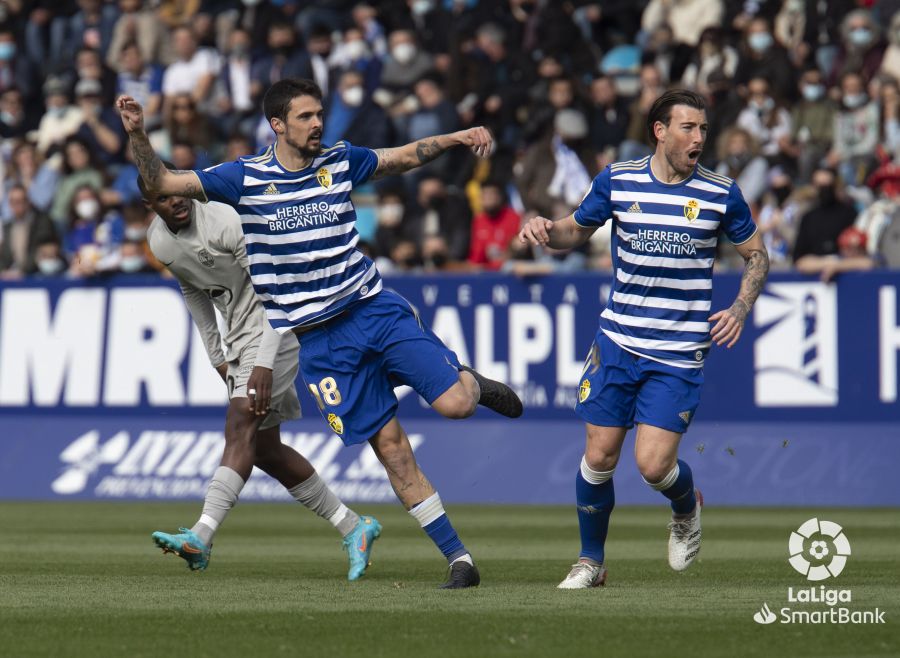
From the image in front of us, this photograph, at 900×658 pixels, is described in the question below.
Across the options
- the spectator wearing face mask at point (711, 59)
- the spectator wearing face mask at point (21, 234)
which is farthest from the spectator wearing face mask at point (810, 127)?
the spectator wearing face mask at point (21, 234)

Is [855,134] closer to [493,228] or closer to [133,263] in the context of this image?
[493,228]

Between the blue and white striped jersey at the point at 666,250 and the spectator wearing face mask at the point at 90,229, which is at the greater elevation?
the blue and white striped jersey at the point at 666,250

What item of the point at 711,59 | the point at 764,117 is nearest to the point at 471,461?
the point at 764,117

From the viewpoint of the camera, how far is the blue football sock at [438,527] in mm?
9266

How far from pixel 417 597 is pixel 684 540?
72.6 inches

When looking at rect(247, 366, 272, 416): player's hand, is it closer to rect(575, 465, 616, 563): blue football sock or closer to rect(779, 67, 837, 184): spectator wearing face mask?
rect(575, 465, 616, 563): blue football sock

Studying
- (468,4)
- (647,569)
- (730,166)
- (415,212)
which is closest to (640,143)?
(730,166)

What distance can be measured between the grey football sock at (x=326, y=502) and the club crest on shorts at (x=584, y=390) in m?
2.02

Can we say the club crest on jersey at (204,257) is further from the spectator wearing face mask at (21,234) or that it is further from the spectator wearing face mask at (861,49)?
the spectator wearing face mask at (861,49)

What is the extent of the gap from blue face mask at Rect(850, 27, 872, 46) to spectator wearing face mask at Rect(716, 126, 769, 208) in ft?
7.58

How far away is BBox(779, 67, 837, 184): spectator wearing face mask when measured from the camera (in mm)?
19922

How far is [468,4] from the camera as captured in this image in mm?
24469

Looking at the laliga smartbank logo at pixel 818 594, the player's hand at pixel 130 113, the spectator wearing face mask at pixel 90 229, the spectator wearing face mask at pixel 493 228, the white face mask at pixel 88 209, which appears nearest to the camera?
the laliga smartbank logo at pixel 818 594

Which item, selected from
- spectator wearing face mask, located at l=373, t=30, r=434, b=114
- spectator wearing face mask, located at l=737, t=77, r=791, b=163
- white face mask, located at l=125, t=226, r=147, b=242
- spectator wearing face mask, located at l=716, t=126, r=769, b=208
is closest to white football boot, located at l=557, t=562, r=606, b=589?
spectator wearing face mask, located at l=716, t=126, r=769, b=208
